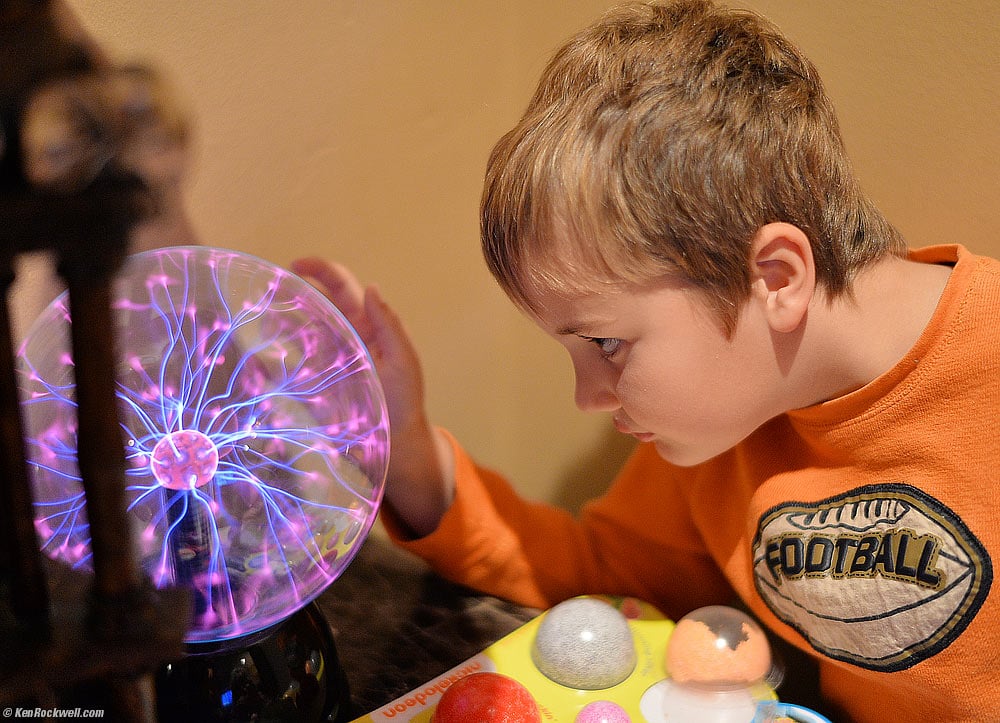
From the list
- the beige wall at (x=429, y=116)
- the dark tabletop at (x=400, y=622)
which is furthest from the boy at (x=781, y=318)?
the dark tabletop at (x=400, y=622)

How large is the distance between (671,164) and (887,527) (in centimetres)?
33

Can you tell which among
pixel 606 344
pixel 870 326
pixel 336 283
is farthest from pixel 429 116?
pixel 870 326

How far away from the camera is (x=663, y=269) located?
1.97 ft

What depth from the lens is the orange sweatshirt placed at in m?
0.64

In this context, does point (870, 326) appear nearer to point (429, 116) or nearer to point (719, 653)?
point (719, 653)

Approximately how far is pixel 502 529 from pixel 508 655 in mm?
173

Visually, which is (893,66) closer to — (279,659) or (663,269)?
(663,269)

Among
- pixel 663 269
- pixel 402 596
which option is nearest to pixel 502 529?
pixel 402 596

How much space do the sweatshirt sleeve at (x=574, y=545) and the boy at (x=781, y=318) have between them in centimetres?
15

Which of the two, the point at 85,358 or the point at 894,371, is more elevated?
the point at 85,358

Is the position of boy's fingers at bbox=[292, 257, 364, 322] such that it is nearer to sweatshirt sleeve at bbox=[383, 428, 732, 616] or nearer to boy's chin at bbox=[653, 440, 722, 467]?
sweatshirt sleeve at bbox=[383, 428, 732, 616]

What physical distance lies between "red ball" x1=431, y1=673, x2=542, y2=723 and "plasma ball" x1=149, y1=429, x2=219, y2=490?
10.3 inches

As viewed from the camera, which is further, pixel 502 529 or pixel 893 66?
pixel 502 529

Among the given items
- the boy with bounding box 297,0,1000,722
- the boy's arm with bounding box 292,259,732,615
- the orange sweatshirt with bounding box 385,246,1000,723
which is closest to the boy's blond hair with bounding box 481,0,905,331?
the boy with bounding box 297,0,1000,722
